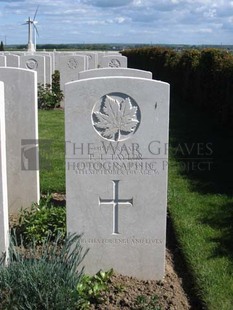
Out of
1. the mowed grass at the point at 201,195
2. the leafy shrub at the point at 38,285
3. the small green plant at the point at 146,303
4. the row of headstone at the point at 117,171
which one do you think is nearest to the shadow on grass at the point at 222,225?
the mowed grass at the point at 201,195

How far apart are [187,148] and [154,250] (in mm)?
4695

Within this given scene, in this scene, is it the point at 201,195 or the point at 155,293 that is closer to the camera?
the point at 155,293

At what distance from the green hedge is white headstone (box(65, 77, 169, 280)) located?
251 inches

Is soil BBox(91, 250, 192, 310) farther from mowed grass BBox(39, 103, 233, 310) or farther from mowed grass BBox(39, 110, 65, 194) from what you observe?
mowed grass BBox(39, 110, 65, 194)

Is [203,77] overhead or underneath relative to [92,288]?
overhead

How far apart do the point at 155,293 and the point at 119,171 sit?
0.96 meters

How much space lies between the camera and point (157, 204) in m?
3.89

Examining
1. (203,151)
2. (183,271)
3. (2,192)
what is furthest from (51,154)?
(2,192)

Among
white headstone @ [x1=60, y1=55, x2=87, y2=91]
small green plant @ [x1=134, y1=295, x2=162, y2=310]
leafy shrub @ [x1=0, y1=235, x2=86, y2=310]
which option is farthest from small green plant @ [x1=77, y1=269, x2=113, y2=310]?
white headstone @ [x1=60, y1=55, x2=87, y2=91]

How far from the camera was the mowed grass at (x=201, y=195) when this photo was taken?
160 inches

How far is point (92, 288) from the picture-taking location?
373 cm

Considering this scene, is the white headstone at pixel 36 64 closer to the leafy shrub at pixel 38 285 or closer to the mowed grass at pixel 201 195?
the mowed grass at pixel 201 195

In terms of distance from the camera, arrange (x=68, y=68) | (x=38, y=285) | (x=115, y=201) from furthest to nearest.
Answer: (x=68, y=68) → (x=115, y=201) → (x=38, y=285)

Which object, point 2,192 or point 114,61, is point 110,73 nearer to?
point 2,192
